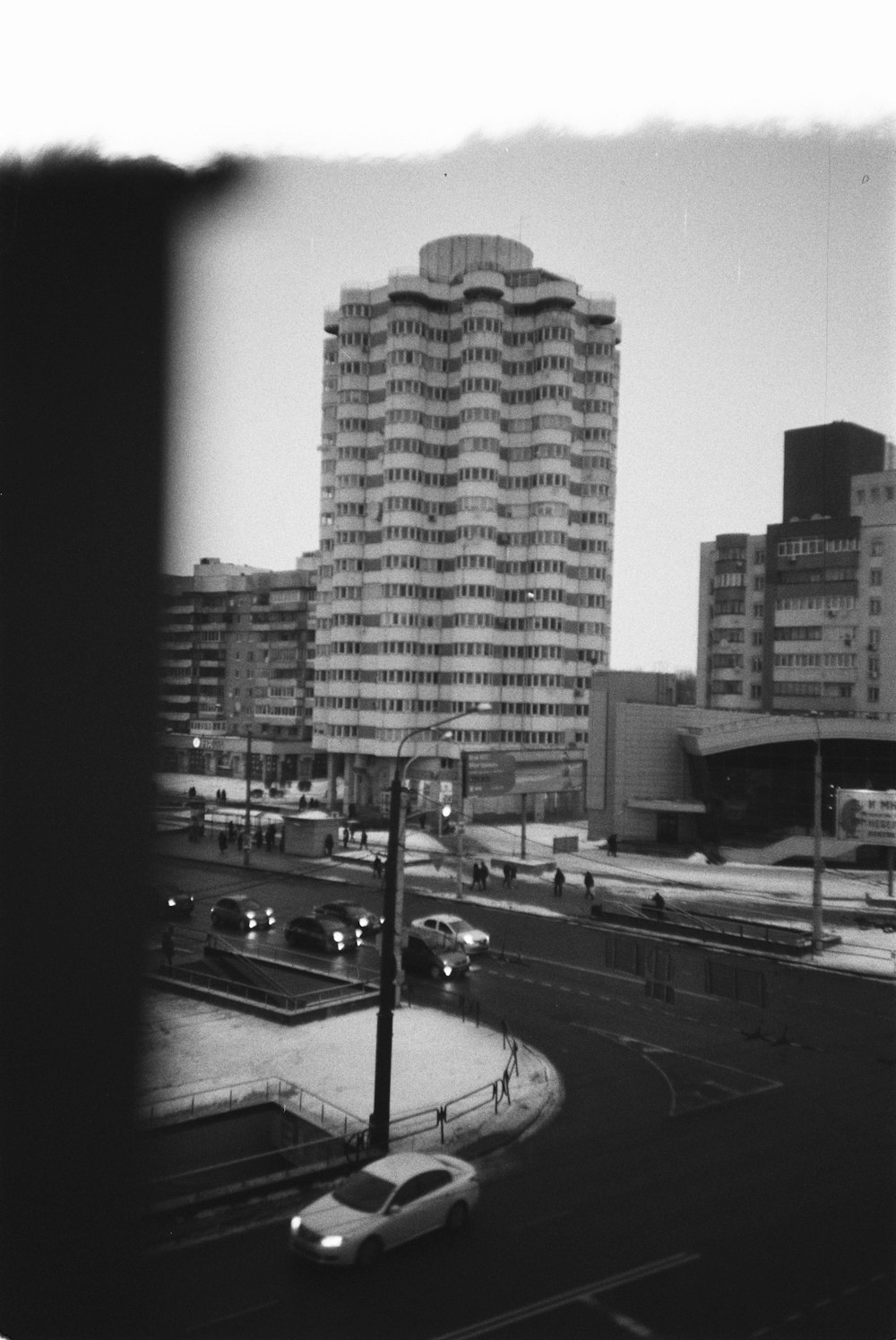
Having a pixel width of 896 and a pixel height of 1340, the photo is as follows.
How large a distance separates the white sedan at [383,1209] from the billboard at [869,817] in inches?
1010

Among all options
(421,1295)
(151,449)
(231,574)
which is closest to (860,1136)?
(421,1295)

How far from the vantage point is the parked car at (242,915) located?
26766 millimetres

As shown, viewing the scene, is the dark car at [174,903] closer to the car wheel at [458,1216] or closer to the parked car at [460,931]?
the parked car at [460,931]

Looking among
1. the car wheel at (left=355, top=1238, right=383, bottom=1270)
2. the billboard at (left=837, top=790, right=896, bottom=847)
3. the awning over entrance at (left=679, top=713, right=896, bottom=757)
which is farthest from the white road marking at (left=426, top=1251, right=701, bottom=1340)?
the awning over entrance at (left=679, top=713, right=896, bottom=757)

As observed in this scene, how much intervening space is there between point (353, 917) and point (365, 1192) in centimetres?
1639

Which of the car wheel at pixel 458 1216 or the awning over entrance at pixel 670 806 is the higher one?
the awning over entrance at pixel 670 806

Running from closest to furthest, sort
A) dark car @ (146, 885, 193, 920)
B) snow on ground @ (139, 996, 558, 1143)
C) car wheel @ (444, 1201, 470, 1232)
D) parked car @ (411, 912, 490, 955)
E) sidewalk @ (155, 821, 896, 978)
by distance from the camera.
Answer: car wheel @ (444, 1201, 470, 1232)
snow on ground @ (139, 996, 558, 1143)
parked car @ (411, 912, 490, 955)
dark car @ (146, 885, 193, 920)
sidewalk @ (155, 821, 896, 978)

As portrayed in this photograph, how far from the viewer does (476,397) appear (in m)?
58.7

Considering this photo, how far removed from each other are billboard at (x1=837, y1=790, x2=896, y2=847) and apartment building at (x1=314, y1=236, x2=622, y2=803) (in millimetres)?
25728

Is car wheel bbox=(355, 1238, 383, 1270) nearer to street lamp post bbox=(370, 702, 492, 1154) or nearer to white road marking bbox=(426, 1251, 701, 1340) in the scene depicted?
white road marking bbox=(426, 1251, 701, 1340)

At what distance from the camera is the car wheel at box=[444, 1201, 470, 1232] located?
1009 cm

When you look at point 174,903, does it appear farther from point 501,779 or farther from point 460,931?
point 501,779

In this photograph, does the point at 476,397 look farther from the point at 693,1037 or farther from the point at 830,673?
the point at 693,1037

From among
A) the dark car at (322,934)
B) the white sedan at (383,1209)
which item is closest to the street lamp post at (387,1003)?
the white sedan at (383,1209)
